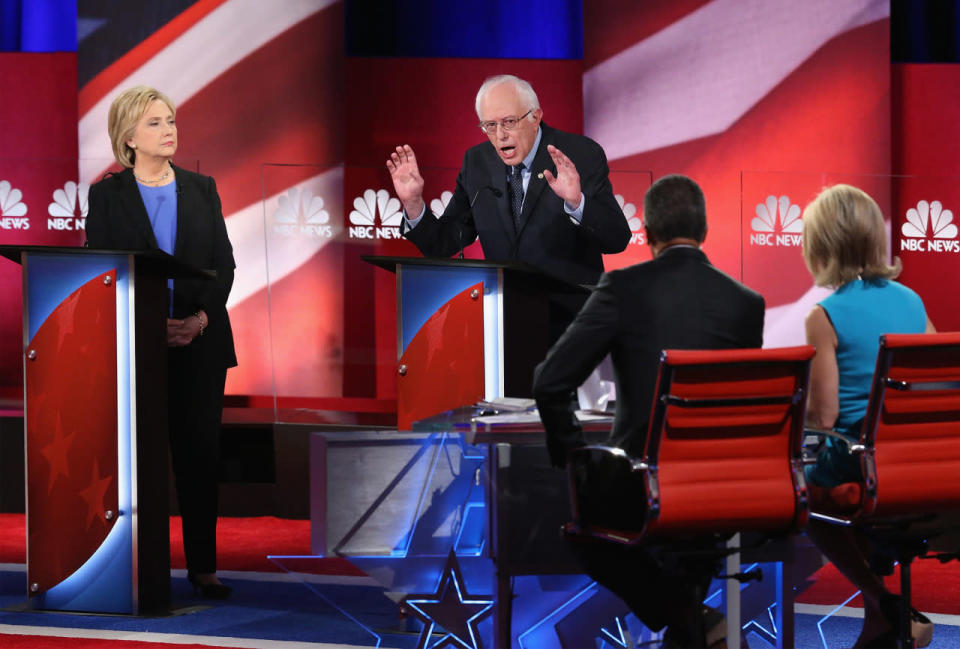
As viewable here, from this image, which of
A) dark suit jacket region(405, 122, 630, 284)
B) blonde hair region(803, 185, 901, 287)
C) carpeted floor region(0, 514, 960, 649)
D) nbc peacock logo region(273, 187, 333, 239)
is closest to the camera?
blonde hair region(803, 185, 901, 287)

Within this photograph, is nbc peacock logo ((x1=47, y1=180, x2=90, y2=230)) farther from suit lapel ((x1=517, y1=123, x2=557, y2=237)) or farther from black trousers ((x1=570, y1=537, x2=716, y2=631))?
black trousers ((x1=570, y1=537, x2=716, y2=631))

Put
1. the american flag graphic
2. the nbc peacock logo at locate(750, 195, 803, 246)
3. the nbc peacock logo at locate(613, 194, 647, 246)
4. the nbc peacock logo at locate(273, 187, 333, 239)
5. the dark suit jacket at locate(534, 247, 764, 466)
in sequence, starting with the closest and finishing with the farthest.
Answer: the dark suit jacket at locate(534, 247, 764, 466), the nbc peacock logo at locate(273, 187, 333, 239), the nbc peacock logo at locate(613, 194, 647, 246), the nbc peacock logo at locate(750, 195, 803, 246), the american flag graphic

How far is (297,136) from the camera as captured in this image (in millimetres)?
6586

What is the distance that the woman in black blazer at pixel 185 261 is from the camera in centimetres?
397

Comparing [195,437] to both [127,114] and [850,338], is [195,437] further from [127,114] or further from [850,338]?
[850,338]

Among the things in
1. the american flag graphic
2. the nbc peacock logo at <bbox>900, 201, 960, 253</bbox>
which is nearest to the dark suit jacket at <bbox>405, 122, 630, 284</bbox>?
the american flag graphic

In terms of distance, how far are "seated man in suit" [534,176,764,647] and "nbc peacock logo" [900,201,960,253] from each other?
4078 mm

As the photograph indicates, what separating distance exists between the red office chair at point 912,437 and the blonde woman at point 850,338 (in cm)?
13

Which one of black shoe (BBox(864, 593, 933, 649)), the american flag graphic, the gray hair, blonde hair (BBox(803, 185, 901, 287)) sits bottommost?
black shoe (BBox(864, 593, 933, 649))

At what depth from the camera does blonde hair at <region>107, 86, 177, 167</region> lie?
3969mm

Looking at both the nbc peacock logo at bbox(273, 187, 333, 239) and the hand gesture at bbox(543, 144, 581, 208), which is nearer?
the hand gesture at bbox(543, 144, 581, 208)

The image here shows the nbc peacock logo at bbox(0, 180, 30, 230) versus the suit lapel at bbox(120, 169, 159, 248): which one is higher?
the nbc peacock logo at bbox(0, 180, 30, 230)

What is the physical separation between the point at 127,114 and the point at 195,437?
1.10 metres

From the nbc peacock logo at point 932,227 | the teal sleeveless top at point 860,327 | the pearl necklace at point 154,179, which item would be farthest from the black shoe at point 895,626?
the nbc peacock logo at point 932,227
